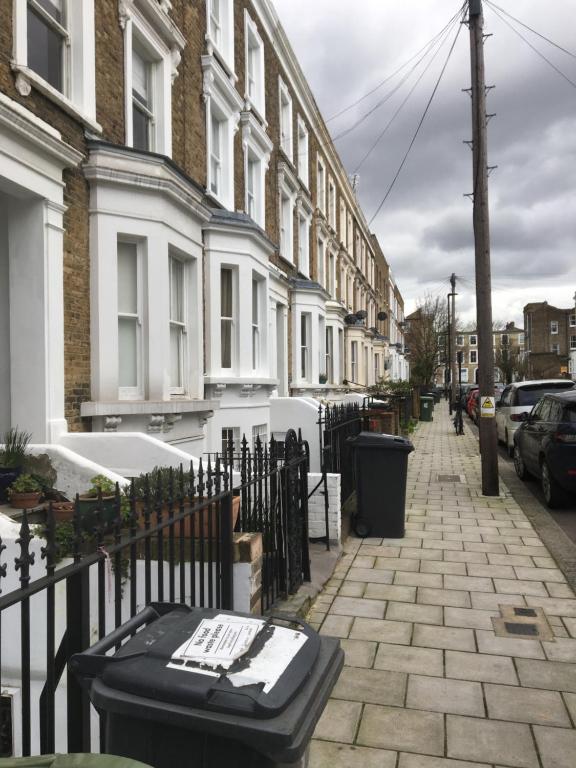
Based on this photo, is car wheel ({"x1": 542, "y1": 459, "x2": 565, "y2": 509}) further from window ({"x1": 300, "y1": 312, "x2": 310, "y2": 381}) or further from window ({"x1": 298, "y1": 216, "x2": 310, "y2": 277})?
window ({"x1": 298, "y1": 216, "x2": 310, "y2": 277})

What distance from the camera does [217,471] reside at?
3.85 meters

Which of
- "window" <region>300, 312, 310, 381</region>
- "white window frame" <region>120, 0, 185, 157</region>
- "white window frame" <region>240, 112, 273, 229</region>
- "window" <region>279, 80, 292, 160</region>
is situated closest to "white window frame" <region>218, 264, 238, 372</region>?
"white window frame" <region>120, 0, 185, 157</region>

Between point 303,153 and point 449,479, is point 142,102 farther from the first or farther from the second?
point 303,153

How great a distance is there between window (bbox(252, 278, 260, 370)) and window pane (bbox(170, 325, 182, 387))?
8.84 ft

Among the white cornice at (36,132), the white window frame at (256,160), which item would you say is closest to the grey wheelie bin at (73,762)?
the white cornice at (36,132)

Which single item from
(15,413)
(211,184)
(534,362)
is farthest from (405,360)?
(15,413)

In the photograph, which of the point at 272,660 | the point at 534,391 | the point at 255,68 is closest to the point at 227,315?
the point at 255,68

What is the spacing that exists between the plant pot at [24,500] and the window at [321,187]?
17.8 meters

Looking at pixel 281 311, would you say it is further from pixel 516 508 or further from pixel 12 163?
pixel 12 163

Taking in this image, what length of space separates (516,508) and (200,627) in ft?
26.9

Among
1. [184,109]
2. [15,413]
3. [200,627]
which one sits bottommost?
[200,627]

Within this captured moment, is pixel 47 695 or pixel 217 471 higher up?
pixel 217 471

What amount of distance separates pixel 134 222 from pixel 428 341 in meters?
40.6

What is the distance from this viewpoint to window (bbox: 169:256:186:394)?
9.14 meters
